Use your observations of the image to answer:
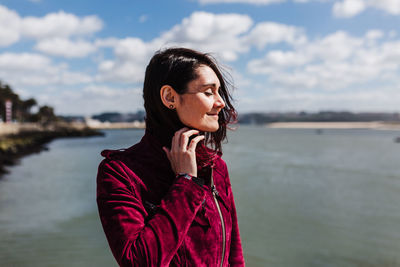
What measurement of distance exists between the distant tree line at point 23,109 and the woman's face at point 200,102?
68.8 metres

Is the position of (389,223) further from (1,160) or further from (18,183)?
(1,160)

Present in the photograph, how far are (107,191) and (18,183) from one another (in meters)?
21.6

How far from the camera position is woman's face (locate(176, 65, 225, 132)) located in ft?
3.75

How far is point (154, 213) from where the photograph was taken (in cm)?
110

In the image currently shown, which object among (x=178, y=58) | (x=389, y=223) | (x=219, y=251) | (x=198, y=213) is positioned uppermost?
(x=178, y=58)

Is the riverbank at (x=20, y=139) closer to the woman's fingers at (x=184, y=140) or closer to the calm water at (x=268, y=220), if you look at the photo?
the calm water at (x=268, y=220)

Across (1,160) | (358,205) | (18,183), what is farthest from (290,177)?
(1,160)

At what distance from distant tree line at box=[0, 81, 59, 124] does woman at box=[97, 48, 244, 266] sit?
6875cm

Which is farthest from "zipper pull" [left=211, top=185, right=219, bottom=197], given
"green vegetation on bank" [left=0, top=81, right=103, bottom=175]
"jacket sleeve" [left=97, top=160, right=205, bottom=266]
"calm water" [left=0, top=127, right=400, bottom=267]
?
"green vegetation on bank" [left=0, top=81, right=103, bottom=175]

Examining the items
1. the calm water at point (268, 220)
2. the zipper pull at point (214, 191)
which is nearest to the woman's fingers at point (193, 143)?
the zipper pull at point (214, 191)

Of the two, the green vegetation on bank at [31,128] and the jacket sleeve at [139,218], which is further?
the green vegetation on bank at [31,128]

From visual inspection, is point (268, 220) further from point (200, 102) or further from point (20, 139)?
point (20, 139)

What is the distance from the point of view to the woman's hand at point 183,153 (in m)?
1.10

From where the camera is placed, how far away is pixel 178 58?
3.79 ft
